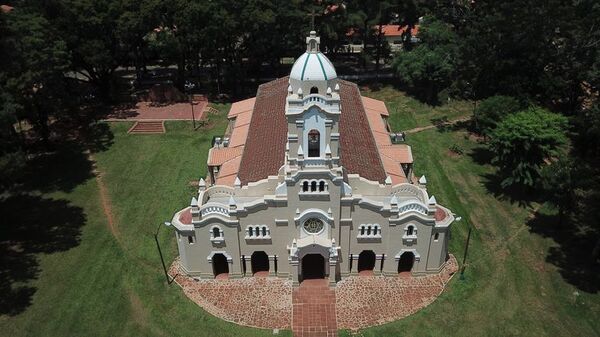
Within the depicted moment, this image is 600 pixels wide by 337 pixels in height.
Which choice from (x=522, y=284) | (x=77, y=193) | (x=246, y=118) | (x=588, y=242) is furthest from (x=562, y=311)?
(x=77, y=193)

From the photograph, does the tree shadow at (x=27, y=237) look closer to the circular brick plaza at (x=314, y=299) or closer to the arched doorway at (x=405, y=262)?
the circular brick plaza at (x=314, y=299)

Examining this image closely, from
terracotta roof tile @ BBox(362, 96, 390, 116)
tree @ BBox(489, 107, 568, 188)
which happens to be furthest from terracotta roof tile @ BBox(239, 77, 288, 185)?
tree @ BBox(489, 107, 568, 188)

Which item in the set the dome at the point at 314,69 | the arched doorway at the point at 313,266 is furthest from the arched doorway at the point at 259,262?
the dome at the point at 314,69

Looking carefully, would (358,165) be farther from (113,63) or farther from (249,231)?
(113,63)

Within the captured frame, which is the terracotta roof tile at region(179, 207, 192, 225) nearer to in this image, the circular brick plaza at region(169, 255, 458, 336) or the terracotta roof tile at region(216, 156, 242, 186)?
the terracotta roof tile at region(216, 156, 242, 186)

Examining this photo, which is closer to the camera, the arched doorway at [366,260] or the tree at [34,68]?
the arched doorway at [366,260]

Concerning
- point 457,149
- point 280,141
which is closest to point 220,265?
point 280,141
